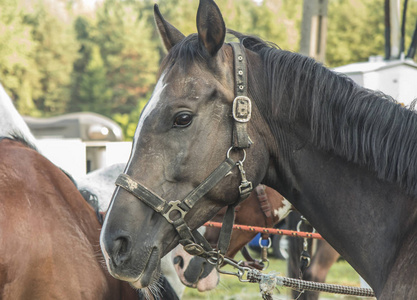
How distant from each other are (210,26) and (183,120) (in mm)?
373

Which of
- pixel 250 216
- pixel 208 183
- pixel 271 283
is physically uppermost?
pixel 208 183

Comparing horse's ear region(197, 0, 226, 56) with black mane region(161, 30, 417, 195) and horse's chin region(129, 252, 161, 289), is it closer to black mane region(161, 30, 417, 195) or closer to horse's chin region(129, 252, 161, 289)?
black mane region(161, 30, 417, 195)

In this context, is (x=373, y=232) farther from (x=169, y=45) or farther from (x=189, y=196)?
(x=169, y=45)

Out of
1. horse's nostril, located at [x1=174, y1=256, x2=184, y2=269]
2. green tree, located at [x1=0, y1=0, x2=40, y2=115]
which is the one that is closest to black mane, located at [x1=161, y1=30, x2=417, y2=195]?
horse's nostril, located at [x1=174, y1=256, x2=184, y2=269]

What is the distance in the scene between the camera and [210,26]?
6.66 feet

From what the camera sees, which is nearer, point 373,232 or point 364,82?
point 373,232

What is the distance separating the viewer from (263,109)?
2.13 meters

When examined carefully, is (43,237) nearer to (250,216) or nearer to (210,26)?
(210,26)

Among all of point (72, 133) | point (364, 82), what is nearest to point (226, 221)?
point (364, 82)

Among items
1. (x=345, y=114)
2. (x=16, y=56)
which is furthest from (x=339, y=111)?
(x=16, y=56)

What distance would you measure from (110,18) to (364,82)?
37.8 meters

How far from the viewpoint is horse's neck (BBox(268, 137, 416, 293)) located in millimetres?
1968

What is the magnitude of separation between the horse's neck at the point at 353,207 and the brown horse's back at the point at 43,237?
1033 millimetres

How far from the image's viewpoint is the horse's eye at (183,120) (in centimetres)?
200
